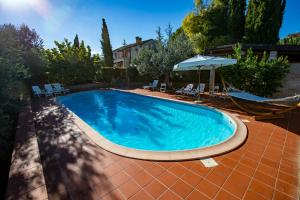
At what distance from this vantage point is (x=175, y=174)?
2.86 m

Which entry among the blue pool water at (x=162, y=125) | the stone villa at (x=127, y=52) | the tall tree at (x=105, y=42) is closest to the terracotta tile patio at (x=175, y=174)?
the blue pool water at (x=162, y=125)

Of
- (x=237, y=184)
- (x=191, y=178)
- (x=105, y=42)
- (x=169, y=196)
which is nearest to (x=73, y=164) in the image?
(x=169, y=196)

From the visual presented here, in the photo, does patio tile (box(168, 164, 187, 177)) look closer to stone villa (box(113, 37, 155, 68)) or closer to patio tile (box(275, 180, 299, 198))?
patio tile (box(275, 180, 299, 198))

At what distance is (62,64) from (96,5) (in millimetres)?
8107

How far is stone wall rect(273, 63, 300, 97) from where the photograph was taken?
9.09 meters

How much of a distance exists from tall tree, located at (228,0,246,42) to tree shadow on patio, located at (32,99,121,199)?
70.7 feet

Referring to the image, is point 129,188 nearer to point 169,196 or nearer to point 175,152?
point 169,196

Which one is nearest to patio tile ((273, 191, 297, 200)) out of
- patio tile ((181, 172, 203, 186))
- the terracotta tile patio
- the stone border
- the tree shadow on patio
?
the terracotta tile patio

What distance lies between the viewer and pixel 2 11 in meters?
6.32

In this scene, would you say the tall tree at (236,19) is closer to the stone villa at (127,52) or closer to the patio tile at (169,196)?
the stone villa at (127,52)

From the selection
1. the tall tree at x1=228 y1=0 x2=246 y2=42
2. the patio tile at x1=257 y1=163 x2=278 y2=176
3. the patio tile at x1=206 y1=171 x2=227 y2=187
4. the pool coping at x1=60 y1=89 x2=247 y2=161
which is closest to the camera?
the patio tile at x1=206 y1=171 x2=227 y2=187

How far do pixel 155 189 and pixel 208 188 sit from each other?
0.91 metres

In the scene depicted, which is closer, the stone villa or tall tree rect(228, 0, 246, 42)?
tall tree rect(228, 0, 246, 42)

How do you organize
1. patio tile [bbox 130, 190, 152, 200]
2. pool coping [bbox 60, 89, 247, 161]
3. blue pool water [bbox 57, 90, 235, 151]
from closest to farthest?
patio tile [bbox 130, 190, 152, 200] < pool coping [bbox 60, 89, 247, 161] < blue pool water [bbox 57, 90, 235, 151]
